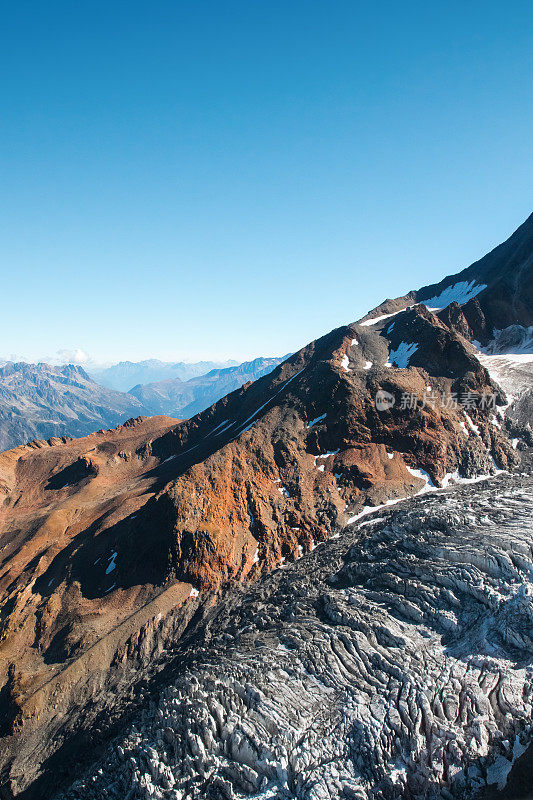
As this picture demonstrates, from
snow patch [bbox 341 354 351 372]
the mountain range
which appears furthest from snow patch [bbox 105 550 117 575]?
snow patch [bbox 341 354 351 372]

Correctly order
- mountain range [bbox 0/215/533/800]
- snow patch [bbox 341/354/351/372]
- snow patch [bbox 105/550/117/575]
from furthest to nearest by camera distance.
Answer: snow patch [bbox 341/354/351/372] → snow patch [bbox 105/550/117/575] → mountain range [bbox 0/215/533/800]

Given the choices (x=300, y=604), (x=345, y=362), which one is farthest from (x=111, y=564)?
(x=345, y=362)

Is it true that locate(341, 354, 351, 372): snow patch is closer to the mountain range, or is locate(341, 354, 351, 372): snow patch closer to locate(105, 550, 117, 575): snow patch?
the mountain range

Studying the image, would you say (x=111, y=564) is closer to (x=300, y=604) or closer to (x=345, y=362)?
(x=300, y=604)

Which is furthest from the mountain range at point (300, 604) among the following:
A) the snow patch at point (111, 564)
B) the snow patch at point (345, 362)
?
the snow patch at point (111, 564)

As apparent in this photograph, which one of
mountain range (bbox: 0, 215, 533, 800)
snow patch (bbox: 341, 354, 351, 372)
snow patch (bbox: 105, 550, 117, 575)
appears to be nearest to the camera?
mountain range (bbox: 0, 215, 533, 800)

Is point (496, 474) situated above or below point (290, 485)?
below

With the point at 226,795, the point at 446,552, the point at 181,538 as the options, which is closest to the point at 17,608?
the point at 181,538

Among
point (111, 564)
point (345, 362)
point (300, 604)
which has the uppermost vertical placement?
point (345, 362)

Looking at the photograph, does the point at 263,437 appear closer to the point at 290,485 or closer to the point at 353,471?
the point at 290,485
